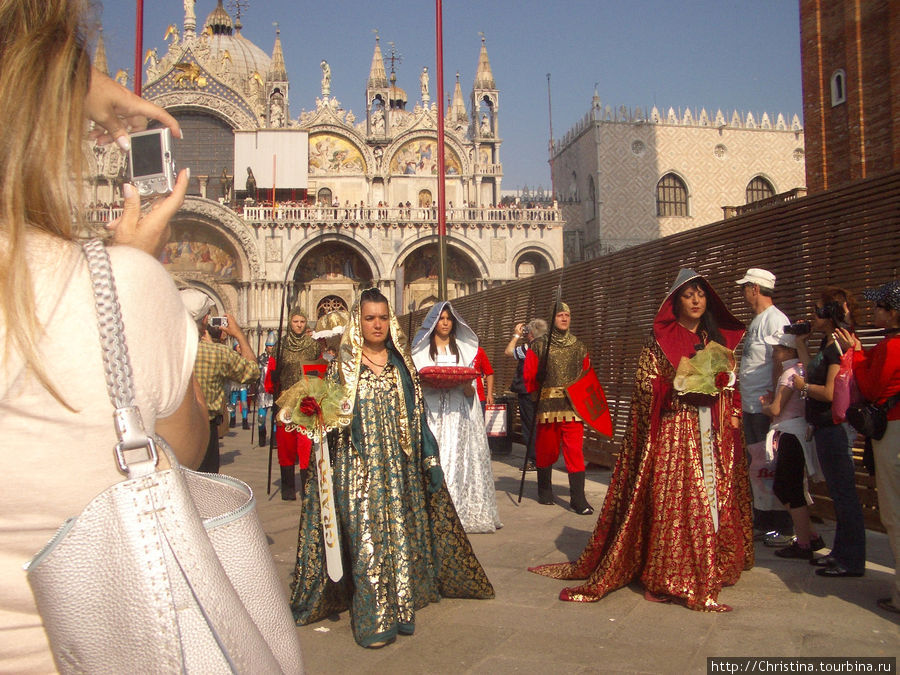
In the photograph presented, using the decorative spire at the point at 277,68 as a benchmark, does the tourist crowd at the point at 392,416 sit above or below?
below

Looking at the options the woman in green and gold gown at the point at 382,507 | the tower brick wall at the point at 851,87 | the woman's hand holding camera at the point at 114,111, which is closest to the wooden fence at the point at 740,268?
the woman in green and gold gown at the point at 382,507

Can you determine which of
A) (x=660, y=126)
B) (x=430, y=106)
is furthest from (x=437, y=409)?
(x=660, y=126)

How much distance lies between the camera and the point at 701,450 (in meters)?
4.77

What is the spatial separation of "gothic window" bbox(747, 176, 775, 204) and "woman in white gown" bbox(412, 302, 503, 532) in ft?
131

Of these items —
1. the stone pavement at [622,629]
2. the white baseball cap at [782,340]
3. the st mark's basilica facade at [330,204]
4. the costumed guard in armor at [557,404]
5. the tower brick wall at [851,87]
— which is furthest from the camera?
the st mark's basilica facade at [330,204]

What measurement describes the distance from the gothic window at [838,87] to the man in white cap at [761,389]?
43.6 feet

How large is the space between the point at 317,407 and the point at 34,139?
340cm

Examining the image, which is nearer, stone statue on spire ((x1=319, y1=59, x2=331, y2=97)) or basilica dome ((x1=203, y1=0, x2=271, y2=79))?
stone statue on spire ((x1=319, y1=59, x2=331, y2=97))

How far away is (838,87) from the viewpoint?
1720 centimetres

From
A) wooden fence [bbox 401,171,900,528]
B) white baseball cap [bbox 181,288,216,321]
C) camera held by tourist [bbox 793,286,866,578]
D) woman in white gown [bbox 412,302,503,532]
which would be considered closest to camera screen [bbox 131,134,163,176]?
white baseball cap [bbox 181,288,216,321]

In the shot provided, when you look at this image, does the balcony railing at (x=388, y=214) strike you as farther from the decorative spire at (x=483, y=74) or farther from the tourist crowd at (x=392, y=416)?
the tourist crowd at (x=392, y=416)

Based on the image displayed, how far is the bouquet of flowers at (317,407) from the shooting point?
14.9 ft

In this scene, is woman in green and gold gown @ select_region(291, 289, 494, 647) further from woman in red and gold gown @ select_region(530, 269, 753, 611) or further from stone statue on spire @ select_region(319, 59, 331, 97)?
stone statue on spire @ select_region(319, 59, 331, 97)

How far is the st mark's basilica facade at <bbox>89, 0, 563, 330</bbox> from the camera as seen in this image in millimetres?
34812
